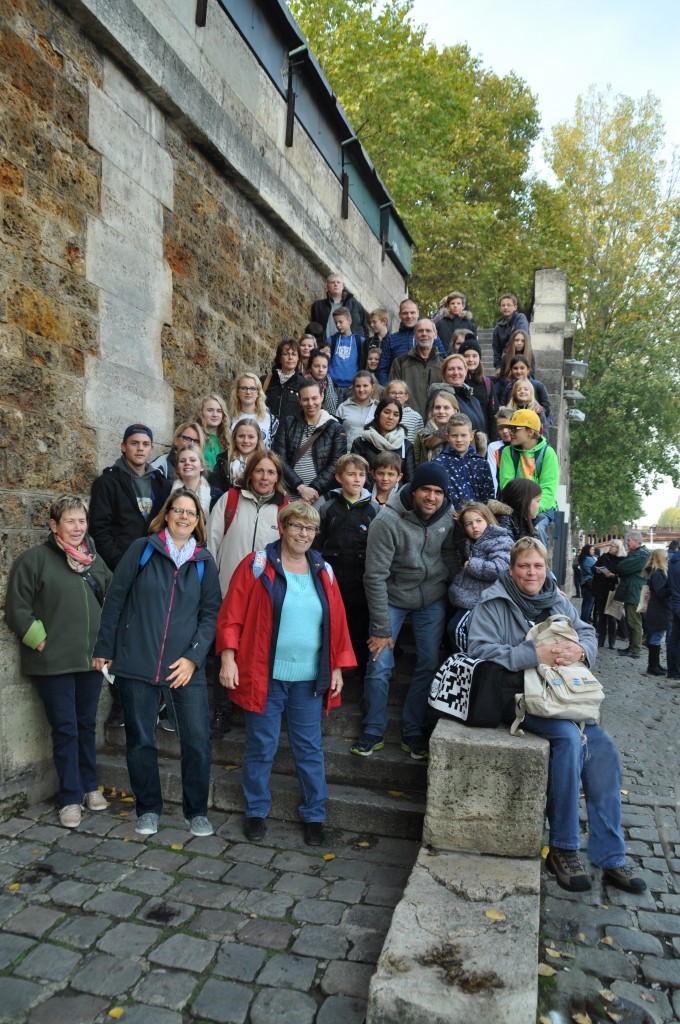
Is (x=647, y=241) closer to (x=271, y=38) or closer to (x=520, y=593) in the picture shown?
(x=271, y=38)

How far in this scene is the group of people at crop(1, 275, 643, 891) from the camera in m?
4.20

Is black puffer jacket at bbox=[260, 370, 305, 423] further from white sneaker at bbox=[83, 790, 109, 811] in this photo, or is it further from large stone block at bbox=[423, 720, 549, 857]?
large stone block at bbox=[423, 720, 549, 857]

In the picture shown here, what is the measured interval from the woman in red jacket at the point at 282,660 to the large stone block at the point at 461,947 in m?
0.93

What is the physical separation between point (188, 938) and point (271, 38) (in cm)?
922

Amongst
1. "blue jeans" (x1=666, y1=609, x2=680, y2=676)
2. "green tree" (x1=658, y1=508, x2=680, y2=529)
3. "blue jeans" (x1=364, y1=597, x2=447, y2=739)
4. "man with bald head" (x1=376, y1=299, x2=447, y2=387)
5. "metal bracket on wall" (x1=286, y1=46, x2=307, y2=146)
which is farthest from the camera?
"green tree" (x1=658, y1=508, x2=680, y2=529)

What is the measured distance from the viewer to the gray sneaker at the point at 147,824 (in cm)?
422

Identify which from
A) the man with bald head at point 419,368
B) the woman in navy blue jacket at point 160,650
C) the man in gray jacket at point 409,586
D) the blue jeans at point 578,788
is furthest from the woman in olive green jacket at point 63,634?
the man with bald head at point 419,368

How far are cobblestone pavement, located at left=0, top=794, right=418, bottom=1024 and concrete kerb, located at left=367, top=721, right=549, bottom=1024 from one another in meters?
0.26

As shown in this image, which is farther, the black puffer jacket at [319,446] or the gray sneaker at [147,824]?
the black puffer jacket at [319,446]

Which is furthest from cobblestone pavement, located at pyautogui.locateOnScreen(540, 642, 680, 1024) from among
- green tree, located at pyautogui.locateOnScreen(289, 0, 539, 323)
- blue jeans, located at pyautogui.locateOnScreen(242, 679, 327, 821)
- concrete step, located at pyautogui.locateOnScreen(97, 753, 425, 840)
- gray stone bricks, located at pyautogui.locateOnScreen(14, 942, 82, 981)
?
green tree, located at pyautogui.locateOnScreen(289, 0, 539, 323)

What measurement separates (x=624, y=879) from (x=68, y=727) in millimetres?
3067

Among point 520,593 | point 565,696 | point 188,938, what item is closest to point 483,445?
point 520,593

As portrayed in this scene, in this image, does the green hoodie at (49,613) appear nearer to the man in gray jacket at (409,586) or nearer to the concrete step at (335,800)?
the concrete step at (335,800)

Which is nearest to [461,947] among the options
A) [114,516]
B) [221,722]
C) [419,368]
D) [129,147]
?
[221,722]
